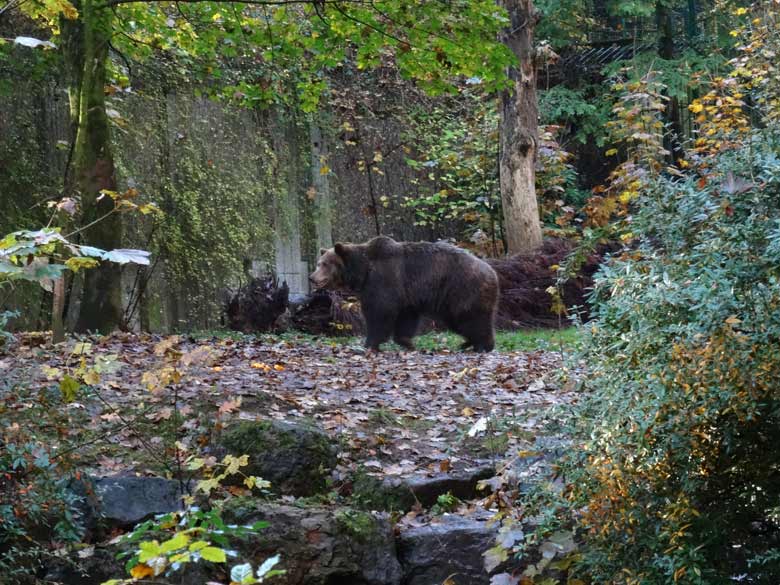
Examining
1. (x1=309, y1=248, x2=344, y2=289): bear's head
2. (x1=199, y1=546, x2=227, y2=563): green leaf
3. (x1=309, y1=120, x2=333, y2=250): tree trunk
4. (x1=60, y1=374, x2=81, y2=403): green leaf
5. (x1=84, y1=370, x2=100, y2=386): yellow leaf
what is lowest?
(x1=199, y1=546, x2=227, y2=563): green leaf

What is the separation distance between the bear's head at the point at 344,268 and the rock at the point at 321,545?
22.1 feet

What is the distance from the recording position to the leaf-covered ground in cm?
464

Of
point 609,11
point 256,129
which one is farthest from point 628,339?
point 609,11

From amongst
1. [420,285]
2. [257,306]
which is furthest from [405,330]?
[257,306]

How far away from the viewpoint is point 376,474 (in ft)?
17.3

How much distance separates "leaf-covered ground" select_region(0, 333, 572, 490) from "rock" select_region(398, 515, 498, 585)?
0.47m

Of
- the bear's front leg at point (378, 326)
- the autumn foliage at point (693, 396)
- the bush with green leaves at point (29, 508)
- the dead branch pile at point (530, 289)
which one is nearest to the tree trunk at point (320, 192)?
the dead branch pile at point (530, 289)

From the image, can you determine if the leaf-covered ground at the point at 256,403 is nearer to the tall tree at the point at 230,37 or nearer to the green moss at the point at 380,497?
the green moss at the point at 380,497

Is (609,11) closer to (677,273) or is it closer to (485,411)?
(485,411)

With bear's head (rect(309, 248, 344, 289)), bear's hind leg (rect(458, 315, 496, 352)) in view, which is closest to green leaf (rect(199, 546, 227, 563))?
bear's hind leg (rect(458, 315, 496, 352))

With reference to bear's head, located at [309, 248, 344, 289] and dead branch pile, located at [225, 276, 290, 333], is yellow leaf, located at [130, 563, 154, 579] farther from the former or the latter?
dead branch pile, located at [225, 276, 290, 333]

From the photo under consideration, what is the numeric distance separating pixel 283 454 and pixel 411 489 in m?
0.69

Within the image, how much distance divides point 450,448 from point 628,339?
2397 mm

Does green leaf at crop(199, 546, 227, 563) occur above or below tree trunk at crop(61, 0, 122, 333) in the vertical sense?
below
